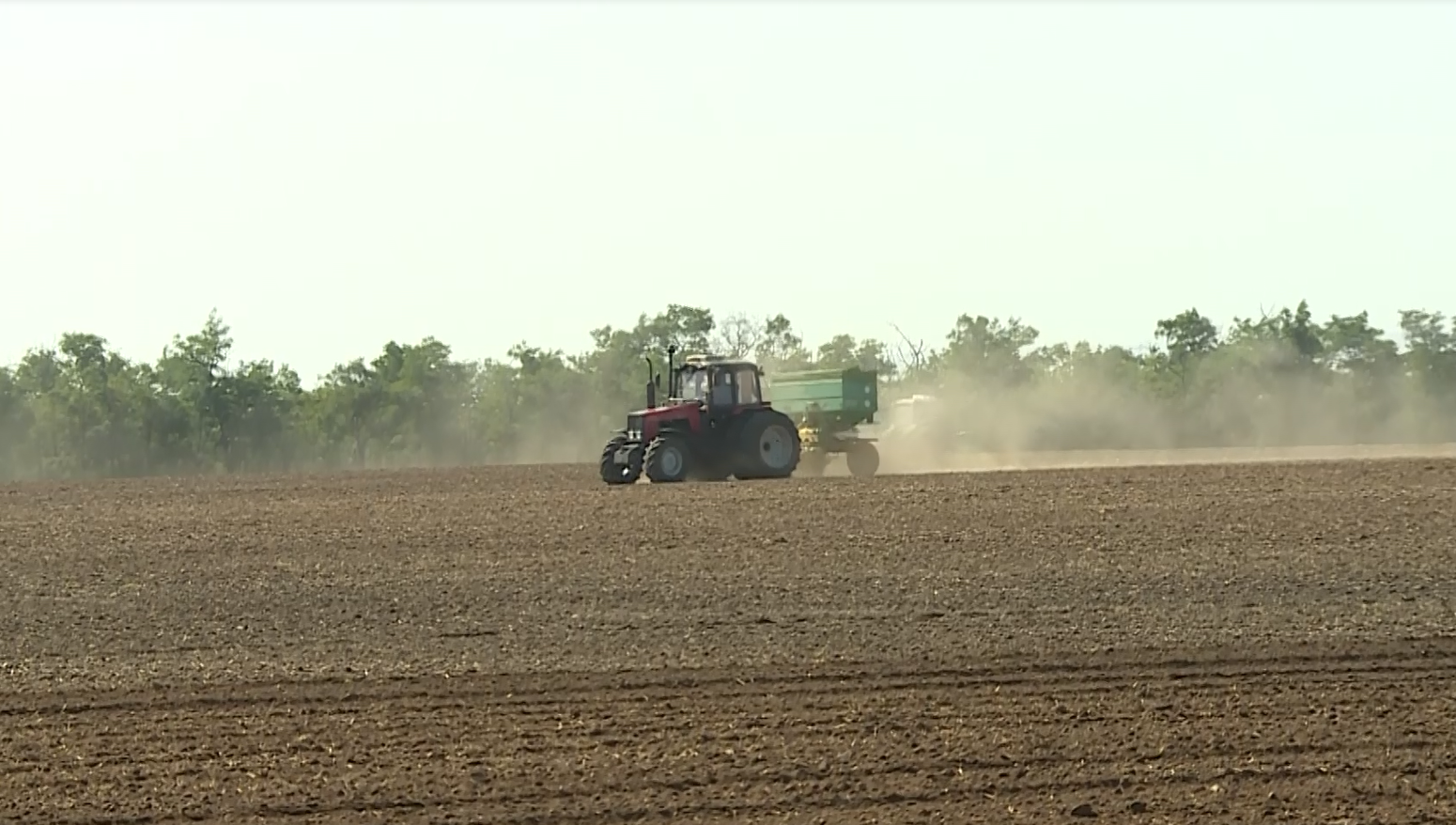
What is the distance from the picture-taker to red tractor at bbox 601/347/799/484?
3175 centimetres

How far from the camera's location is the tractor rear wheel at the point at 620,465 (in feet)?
105

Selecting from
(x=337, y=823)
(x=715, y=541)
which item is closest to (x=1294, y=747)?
(x=337, y=823)

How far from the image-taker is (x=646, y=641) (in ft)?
48.1

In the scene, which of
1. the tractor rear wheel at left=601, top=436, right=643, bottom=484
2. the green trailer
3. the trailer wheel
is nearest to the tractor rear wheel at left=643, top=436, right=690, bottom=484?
the tractor rear wheel at left=601, top=436, right=643, bottom=484

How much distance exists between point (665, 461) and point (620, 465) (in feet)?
4.81

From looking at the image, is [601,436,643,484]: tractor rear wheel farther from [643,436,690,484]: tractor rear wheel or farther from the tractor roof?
the tractor roof

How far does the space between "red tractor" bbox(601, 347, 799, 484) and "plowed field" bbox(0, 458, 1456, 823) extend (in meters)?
6.37

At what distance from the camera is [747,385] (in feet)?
106

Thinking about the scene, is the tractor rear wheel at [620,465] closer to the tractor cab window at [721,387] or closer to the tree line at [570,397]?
the tractor cab window at [721,387]

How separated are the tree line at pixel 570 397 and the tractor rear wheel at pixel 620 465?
24343 millimetres

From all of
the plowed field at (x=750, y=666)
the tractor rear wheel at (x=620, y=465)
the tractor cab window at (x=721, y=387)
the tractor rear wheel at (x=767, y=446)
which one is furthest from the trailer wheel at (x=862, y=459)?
the plowed field at (x=750, y=666)

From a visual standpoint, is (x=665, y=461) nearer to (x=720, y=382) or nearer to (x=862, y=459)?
(x=720, y=382)

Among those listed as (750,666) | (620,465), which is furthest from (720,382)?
(750,666)

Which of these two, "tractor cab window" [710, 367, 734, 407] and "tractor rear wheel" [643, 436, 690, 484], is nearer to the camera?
"tractor rear wheel" [643, 436, 690, 484]
